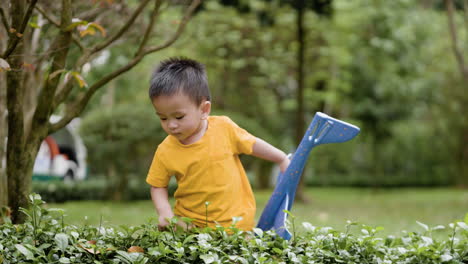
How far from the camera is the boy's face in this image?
8.78 feet

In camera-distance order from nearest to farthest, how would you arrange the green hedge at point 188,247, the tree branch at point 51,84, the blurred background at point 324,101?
the green hedge at point 188,247 < the tree branch at point 51,84 < the blurred background at point 324,101

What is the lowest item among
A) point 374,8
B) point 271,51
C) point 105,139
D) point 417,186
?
point 417,186

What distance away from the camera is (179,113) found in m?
2.70

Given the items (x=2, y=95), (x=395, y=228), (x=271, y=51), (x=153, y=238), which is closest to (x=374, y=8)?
(x=271, y=51)

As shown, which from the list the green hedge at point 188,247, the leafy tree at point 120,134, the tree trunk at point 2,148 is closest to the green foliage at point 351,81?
the leafy tree at point 120,134

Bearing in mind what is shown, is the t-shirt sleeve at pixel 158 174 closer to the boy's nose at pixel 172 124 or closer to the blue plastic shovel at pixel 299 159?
the boy's nose at pixel 172 124

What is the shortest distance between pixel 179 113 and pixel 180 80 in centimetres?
16

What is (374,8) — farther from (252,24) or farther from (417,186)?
(417,186)

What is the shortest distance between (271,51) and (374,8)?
9.23 feet

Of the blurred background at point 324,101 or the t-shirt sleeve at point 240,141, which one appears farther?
the blurred background at point 324,101

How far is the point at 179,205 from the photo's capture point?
2973mm

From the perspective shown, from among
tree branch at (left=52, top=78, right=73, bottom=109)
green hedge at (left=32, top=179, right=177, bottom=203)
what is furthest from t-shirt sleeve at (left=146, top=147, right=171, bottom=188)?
green hedge at (left=32, top=179, right=177, bottom=203)

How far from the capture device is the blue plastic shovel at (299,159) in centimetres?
286

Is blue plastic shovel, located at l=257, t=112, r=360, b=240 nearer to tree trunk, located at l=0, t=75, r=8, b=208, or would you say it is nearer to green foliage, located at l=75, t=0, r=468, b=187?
A: tree trunk, located at l=0, t=75, r=8, b=208
